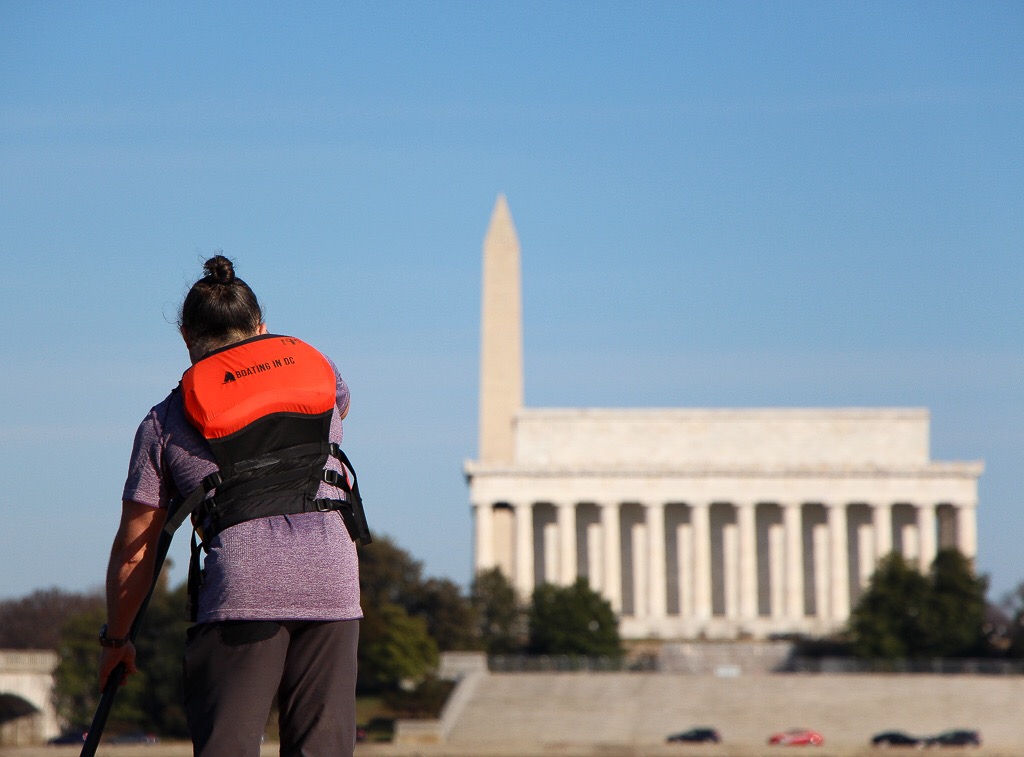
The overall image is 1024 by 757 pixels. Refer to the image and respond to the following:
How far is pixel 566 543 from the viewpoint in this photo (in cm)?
11975

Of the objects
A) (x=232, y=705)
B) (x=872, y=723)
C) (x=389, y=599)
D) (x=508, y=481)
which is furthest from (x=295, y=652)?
(x=508, y=481)

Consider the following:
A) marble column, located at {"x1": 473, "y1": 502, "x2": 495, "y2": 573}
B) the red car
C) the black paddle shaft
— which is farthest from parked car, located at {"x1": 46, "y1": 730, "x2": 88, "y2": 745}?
the black paddle shaft

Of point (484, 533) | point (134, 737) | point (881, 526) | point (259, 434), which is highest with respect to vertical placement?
point (881, 526)

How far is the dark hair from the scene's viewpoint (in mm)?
8492

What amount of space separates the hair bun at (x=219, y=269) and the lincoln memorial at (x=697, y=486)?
10823 cm

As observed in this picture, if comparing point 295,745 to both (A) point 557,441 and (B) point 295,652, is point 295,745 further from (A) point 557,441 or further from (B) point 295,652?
(A) point 557,441

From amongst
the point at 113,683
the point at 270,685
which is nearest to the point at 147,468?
the point at 113,683

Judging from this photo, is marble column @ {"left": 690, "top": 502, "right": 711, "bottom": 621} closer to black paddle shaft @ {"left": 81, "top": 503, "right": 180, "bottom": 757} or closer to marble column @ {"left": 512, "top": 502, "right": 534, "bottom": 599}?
marble column @ {"left": 512, "top": 502, "right": 534, "bottom": 599}

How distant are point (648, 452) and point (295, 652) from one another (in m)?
113

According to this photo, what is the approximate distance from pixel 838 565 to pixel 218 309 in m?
114

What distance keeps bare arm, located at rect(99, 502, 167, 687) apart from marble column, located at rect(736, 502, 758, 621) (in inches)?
4429

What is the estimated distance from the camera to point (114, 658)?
27.2 feet

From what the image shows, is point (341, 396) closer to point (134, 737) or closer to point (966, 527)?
point (134, 737)

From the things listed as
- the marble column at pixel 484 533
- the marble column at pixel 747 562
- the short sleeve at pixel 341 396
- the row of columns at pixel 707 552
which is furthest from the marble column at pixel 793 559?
the short sleeve at pixel 341 396
